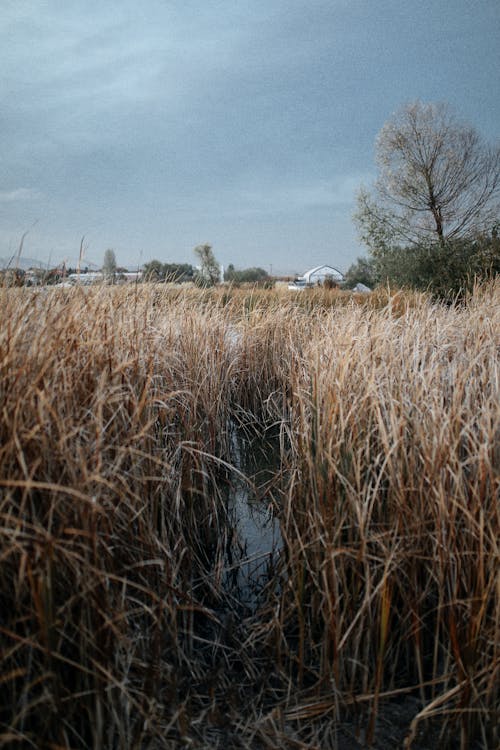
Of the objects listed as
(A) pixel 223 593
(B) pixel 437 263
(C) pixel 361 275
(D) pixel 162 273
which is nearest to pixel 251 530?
(A) pixel 223 593

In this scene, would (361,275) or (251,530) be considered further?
(361,275)

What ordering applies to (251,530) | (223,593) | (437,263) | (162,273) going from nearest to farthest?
(223,593) → (251,530) → (162,273) → (437,263)

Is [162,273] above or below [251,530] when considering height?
above

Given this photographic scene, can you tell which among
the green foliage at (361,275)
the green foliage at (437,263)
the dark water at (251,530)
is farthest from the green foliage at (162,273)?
the green foliage at (361,275)

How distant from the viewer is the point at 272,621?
147cm

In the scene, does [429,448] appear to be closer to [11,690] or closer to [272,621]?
[272,621]

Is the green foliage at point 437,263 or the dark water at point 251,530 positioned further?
the green foliage at point 437,263

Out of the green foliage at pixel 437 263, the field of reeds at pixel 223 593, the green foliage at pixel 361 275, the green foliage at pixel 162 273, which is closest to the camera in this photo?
the field of reeds at pixel 223 593

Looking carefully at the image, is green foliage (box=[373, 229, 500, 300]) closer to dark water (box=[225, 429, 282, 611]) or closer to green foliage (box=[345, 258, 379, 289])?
green foliage (box=[345, 258, 379, 289])

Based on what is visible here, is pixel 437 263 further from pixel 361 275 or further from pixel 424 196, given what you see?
pixel 361 275

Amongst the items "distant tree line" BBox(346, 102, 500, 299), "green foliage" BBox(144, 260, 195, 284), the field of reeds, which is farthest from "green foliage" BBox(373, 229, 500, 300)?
the field of reeds

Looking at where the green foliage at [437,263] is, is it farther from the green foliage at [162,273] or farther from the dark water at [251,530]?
the dark water at [251,530]

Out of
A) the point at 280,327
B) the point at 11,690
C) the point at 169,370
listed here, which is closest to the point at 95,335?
the point at 169,370

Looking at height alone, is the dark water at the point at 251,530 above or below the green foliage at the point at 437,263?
below
